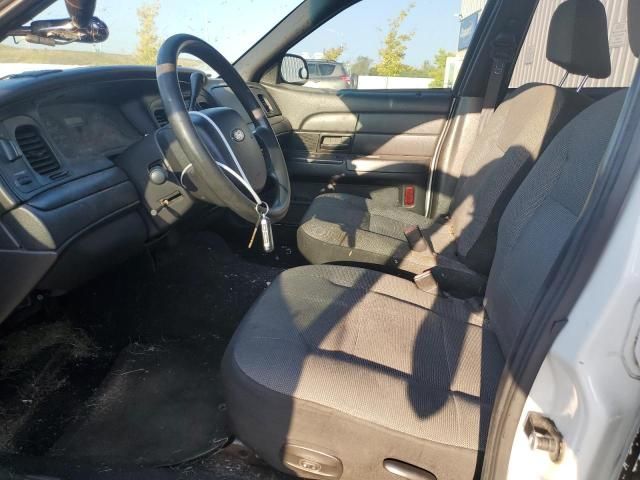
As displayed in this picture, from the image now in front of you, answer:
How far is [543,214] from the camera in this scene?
1356 mm

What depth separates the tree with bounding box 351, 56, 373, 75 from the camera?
2928 millimetres

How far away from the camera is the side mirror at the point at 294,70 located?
2691 mm

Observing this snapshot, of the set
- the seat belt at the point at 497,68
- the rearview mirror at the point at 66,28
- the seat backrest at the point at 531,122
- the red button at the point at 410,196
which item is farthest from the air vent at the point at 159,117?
the seat belt at the point at 497,68

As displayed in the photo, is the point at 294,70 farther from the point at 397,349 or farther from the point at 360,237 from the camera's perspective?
the point at 397,349

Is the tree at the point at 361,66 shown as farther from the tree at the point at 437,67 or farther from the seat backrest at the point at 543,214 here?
the seat backrest at the point at 543,214

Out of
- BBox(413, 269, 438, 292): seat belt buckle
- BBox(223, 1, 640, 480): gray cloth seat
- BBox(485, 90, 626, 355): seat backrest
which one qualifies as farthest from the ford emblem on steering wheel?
BBox(485, 90, 626, 355): seat backrest

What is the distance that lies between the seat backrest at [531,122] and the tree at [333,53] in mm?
1050

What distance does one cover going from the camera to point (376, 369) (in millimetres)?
1125

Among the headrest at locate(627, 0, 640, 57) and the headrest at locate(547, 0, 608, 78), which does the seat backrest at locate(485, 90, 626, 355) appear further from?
the headrest at locate(547, 0, 608, 78)

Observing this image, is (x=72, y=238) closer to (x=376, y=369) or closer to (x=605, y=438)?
(x=376, y=369)

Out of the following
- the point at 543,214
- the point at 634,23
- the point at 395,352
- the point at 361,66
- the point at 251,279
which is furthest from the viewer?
the point at 361,66

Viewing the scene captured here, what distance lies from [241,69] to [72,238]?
4.81 feet

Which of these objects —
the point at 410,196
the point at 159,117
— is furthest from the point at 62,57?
the point at 410,196

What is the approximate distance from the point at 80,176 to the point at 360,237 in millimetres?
921
